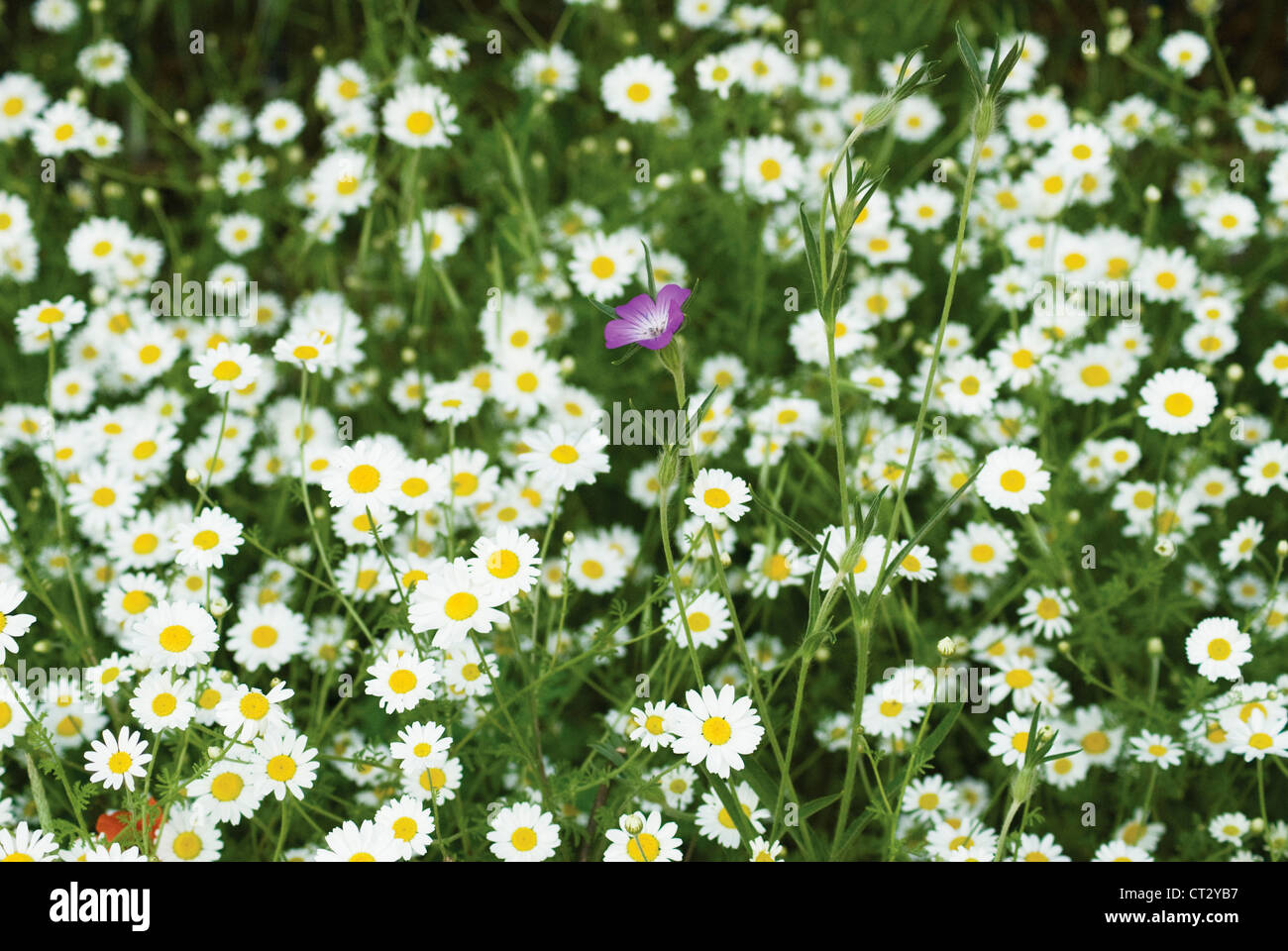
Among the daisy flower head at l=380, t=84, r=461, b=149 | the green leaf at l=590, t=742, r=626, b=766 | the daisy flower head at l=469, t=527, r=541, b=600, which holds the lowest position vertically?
the green leaf at l=590, t=742, r=626, b=766

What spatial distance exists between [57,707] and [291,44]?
7.12ft

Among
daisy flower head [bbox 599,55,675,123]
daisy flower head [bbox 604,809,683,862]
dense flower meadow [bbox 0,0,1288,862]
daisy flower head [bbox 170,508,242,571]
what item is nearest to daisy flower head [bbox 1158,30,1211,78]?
dense flower meadow [bbox 0,0,1288,862]

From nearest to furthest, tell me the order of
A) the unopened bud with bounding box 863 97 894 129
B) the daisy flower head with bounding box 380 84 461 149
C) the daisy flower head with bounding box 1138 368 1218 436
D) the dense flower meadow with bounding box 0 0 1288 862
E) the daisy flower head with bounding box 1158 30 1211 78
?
the unopened bud with bounding box 863 97 894 129 → the dense flower meadow with bounding box 0 0 1288 862 → the daisy flower head with bounding box 1138 368 1218 436 → the daisy flower head with bounding box 380 84 461 149 → the daisy flower head with bounding box 1158 30 1211 78

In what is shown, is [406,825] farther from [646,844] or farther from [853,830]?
[853,830]

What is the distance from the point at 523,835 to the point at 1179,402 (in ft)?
3.93

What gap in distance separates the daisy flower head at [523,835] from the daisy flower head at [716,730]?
0.64ft

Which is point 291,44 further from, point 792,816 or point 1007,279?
point 792,816

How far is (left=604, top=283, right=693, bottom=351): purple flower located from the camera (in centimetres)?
118

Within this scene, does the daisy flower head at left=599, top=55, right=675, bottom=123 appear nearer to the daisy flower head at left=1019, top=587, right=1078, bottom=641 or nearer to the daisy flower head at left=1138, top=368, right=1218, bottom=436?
the daisy flower head at left=1138, top=368, right=1218, bottom=436

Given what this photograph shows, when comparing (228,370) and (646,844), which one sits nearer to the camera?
(646,844)

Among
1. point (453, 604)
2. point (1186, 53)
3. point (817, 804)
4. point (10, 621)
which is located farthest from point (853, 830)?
point (1186, 53)

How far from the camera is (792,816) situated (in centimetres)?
141

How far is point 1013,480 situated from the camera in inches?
64.7
